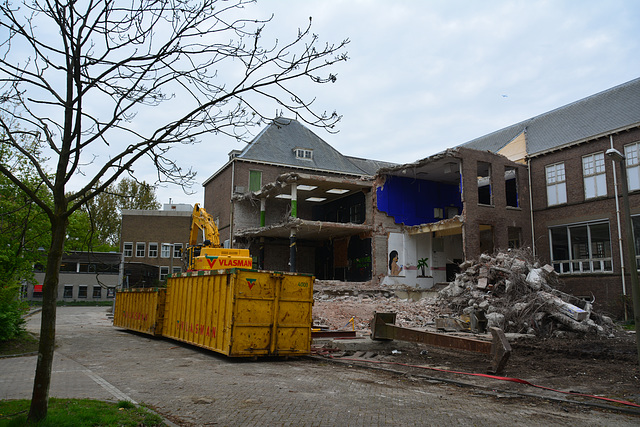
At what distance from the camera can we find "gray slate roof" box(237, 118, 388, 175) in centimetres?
3838

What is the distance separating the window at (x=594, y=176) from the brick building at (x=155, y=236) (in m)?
42.0

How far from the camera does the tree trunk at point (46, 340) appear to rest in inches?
195

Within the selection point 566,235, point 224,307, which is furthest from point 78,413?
point 566,235

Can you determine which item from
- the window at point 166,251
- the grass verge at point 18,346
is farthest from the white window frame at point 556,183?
the window at point 166,251

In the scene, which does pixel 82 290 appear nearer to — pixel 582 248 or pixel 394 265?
pixel 394 265

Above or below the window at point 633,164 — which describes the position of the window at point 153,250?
below

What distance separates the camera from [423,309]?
68.5 ft

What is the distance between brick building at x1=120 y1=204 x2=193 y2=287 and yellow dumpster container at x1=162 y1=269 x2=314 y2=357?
151ft

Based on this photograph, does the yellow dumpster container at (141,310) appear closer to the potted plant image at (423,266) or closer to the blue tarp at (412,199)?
the blue tarp at (412,199)

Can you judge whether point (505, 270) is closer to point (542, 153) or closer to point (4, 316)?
point (542, 153)

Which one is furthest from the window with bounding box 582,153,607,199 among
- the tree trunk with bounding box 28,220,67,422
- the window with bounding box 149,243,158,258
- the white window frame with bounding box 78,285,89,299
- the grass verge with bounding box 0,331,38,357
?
the window with bounding box 149,243,158,258

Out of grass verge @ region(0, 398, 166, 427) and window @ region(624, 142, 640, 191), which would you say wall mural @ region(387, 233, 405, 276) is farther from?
grass verge @ region(0, 398, 166, 427)

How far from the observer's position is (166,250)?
57531mm

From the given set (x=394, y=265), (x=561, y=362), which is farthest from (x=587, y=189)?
(x=561, y=362)
